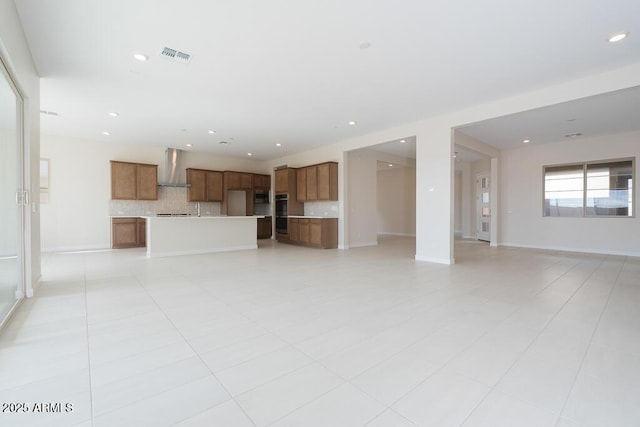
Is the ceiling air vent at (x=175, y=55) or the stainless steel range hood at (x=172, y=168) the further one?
the stainless steel range hood at (x=172, y=168)

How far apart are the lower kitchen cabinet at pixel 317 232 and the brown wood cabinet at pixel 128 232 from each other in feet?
14.6

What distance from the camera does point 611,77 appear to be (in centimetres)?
389

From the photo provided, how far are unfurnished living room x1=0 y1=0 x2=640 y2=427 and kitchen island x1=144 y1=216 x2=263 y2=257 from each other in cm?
5

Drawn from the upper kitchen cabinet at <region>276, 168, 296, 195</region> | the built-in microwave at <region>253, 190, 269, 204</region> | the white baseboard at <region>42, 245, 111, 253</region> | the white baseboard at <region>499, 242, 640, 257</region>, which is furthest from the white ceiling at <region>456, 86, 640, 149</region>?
the white baseboard at <region>42, 245, 111, 253</region>

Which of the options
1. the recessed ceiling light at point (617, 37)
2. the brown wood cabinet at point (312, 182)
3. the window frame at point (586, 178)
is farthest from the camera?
the brown wood cabinet at point (312, 182)

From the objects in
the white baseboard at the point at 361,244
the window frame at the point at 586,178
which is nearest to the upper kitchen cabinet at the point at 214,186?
the white baseboard at the point at 361,244

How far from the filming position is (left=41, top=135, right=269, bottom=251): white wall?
7242 millimetres

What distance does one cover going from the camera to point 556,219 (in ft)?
25.8

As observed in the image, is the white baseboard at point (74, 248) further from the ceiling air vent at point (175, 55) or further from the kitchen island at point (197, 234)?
the ceiling air vent at point (175, 55)

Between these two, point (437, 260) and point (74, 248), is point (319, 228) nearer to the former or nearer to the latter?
point (437, 260)

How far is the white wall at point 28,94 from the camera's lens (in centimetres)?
256

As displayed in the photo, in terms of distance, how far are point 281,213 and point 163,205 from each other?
3696mm

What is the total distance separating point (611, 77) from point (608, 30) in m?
1.29

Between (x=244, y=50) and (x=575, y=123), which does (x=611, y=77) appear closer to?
(x=575, y=123)
